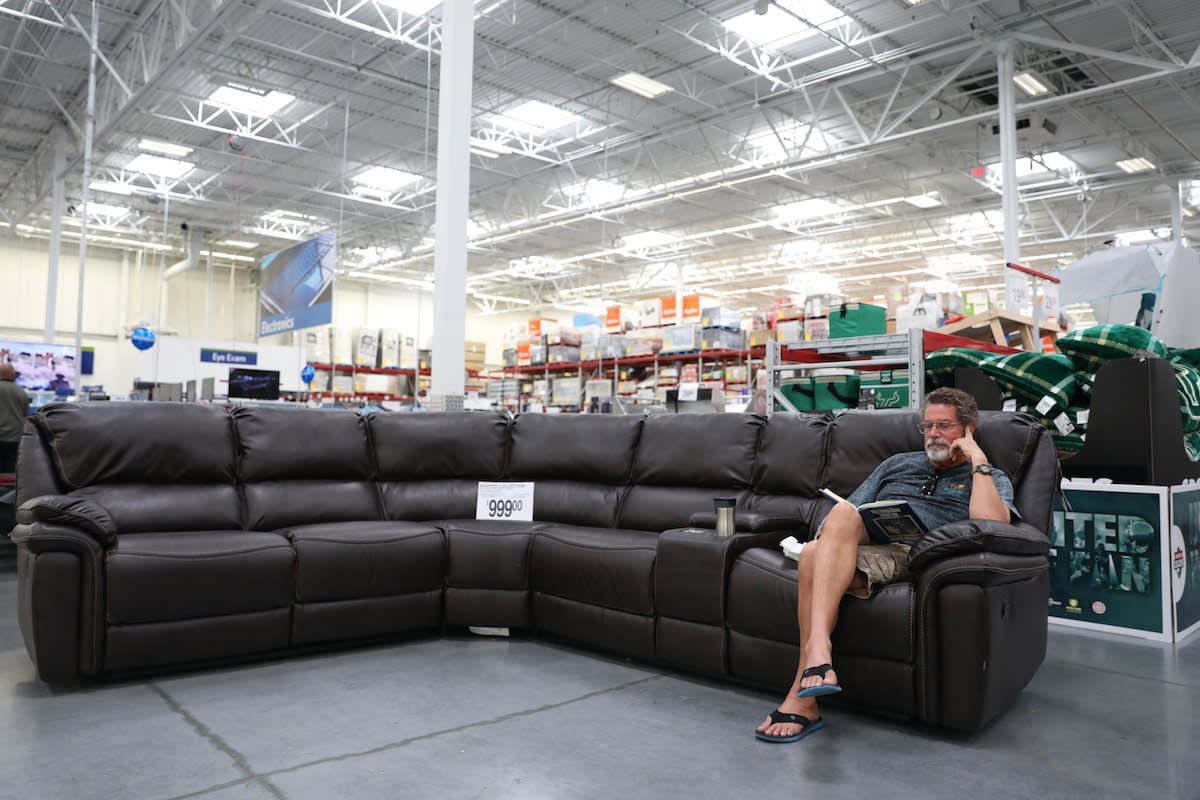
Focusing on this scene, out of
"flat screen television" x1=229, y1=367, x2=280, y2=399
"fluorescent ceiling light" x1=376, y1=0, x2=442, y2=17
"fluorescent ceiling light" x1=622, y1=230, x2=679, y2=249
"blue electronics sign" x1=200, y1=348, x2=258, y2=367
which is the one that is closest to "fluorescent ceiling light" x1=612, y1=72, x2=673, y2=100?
"fluorescent ceiling light" x1=376, y1=0, x2=442, y2=17

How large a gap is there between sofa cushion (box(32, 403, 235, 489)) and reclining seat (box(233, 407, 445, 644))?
0.44ft

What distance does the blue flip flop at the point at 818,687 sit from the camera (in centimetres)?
235

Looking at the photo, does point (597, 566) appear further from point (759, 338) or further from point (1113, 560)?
point (759, 338)

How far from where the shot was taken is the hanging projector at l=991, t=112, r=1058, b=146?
9930 millimetres

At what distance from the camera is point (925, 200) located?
1454 centimetres

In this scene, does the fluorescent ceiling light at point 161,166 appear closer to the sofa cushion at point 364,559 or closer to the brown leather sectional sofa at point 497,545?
the brown leather sectional sofa at point 497,545

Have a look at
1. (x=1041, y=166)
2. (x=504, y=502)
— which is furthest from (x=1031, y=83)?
(x=504, y=502)

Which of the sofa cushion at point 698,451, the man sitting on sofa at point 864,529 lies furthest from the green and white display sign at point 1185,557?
the sofa cushion at point 698,451

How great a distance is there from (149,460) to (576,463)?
74.1 inches

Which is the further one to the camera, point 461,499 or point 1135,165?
point 1135,165

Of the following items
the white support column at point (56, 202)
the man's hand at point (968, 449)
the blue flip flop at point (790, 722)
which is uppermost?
the white support column at point (56, 202)

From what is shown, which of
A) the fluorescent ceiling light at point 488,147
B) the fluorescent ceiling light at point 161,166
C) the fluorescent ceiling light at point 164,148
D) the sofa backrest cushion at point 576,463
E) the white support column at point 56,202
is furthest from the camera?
the fluorescent ceiling light at point 161,166

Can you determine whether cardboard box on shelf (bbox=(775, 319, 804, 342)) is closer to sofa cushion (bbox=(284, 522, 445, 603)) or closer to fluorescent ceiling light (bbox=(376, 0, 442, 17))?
fluorescent ceiling light (bbox=(376, 0, 442, 17))

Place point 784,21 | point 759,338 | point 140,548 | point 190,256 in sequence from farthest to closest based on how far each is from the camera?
point 190,256, point 759,338, point 784,21, point 140,548
